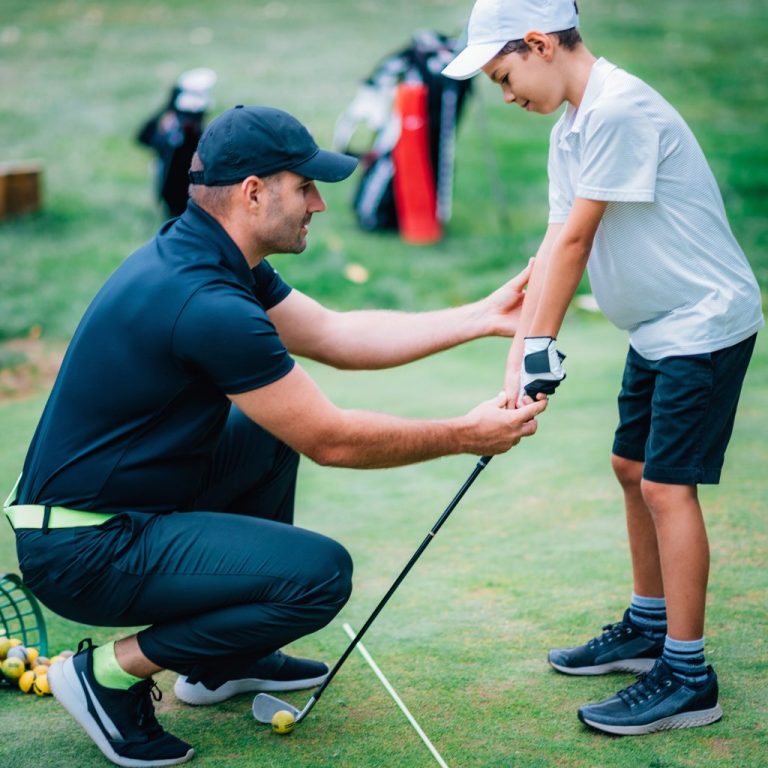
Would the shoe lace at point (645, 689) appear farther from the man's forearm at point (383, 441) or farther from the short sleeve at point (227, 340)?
the short sleeve at point (227, 340)

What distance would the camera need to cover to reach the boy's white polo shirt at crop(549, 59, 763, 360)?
2.72m

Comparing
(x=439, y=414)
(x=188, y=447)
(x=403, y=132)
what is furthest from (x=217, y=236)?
(x=403, y=132)

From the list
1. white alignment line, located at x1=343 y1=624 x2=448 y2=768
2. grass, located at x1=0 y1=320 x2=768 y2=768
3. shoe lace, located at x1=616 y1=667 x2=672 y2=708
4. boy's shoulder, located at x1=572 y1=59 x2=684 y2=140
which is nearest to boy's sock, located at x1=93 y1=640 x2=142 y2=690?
grass, located at x1=0 y1=320 x2=768 y2=768

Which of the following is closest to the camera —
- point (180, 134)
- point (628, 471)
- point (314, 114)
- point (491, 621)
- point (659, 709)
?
point (659, 709)

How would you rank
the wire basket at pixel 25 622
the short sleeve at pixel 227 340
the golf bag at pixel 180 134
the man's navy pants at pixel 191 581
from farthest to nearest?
1. the golf bag at pixel 180 134
2. the wire basket at pixel 25 622
3. the man's navy pants at pixel 191 581
4. the short sleeve at pixel 227 340

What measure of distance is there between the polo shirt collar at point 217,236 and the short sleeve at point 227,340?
144 mm

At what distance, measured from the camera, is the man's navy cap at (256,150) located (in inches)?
110

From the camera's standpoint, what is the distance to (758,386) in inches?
234

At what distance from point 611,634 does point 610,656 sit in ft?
0.21

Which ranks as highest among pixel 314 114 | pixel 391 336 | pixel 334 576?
pixel 391 336

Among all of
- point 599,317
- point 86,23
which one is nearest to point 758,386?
point 599,317

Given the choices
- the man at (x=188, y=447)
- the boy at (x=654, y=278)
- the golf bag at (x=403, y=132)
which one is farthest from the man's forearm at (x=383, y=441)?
the golf bag at (x=403, y=132)

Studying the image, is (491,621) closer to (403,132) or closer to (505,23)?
(505,23)

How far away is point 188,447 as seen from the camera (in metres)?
2.82
